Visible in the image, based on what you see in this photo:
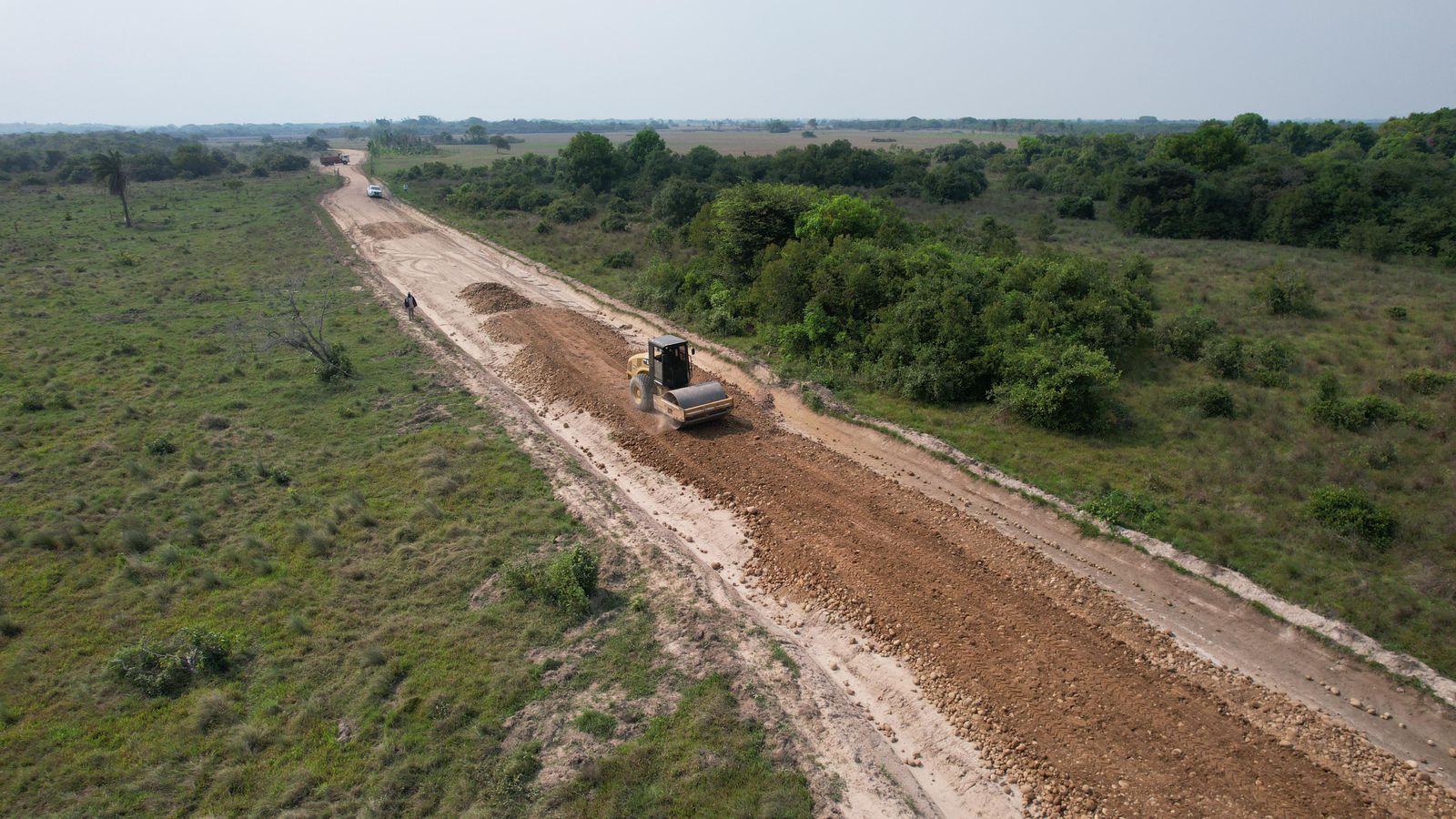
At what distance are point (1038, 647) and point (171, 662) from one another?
1467cm

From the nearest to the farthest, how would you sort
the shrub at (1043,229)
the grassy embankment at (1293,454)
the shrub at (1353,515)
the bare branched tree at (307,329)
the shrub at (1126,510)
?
the grassy embankment at (1293,454) < the shrub at (1353,515) < the shrub at (1126,510) < the bare branched tree at (307,329) < the shrub at (1043,229)

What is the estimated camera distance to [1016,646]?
1209 centimetres

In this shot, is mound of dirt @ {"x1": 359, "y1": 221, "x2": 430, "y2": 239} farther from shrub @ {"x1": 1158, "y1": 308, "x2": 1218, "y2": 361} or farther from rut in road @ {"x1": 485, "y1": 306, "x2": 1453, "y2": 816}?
shrub @ {"x1": 1158, "y1": 308, "x2": 1218, "y2": 361}

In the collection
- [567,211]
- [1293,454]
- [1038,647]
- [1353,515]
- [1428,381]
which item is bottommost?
[1038,647]

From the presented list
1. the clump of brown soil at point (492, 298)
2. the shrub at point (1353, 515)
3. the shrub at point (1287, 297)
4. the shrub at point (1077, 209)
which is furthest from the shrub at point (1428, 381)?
the shrub at point (1077, 209)

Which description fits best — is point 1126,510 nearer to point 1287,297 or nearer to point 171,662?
point 171,662

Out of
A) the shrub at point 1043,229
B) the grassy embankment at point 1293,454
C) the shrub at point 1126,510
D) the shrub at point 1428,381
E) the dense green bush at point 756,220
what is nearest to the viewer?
the grassy embankment at point 1293,454

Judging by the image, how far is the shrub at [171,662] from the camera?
11.2 metres

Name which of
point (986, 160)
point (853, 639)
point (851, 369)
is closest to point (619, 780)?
point (853, 639)

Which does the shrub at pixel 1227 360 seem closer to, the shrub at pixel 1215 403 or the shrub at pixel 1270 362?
the shrub at pixel 1270 362

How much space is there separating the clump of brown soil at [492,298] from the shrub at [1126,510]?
84.9 ft

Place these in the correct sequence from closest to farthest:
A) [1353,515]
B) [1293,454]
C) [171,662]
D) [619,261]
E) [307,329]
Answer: [171,662] < [1353,515] < [1293,454] < [307,329] < [619,261]

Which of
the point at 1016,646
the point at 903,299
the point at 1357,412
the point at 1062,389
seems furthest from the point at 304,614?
the point at 1357,412

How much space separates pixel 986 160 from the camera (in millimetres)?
98000
